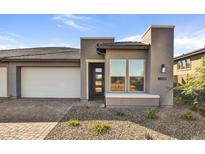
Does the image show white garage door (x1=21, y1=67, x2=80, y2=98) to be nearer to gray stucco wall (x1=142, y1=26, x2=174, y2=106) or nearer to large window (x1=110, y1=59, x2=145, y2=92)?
large window (x1=110, y1=59, x2=145, y2=92)

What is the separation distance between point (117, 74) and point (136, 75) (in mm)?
1191

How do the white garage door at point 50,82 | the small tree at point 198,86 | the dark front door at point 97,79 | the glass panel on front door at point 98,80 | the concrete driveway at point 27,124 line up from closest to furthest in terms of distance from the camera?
the concrete driveway at point 27,124
the small tree at point 198,86
the white garage door at point 50,82
the dark front door at point 97,79
the glass panel on front door at point 98,80

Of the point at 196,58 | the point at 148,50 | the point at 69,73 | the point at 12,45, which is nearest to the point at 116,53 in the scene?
the point at 148,50

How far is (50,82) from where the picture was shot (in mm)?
12320

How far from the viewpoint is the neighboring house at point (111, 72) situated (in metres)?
9.13

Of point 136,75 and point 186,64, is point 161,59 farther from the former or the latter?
point 186,64

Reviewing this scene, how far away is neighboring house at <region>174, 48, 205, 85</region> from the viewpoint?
15406 millimetres

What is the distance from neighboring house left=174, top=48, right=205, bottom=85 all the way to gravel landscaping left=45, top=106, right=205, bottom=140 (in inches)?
366

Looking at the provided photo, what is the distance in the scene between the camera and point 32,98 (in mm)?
12164

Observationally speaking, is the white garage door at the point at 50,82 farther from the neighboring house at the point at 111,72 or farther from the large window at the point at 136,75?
the large window at the point at 136,75

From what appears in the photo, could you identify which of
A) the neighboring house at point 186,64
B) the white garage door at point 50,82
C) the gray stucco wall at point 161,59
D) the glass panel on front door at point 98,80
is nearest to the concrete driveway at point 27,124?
the white garage door at point 50,82

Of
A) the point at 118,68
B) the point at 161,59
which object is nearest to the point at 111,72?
the point at 118,68

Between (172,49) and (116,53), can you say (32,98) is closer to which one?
(116,53)

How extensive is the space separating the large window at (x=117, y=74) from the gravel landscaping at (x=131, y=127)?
2386mm
